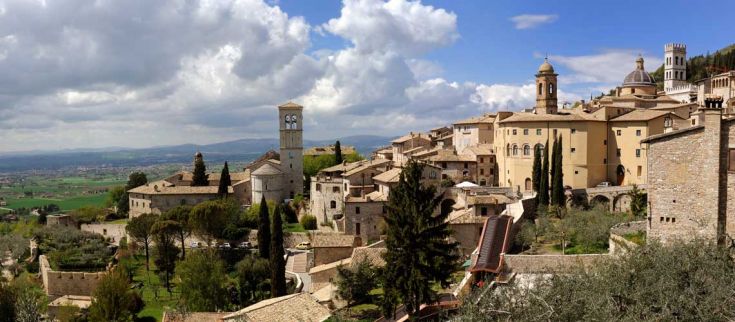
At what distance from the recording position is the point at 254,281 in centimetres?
3784

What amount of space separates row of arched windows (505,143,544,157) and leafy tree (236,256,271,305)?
2327cm

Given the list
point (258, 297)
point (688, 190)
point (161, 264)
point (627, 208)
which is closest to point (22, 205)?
point (161, 264)

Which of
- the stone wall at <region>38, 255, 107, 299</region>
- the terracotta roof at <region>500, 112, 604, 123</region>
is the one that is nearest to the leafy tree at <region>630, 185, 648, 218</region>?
the terracotta roof at <region>500, 112, 604, 123</region>

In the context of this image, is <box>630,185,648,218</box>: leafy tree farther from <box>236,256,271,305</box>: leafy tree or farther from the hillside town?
<box>236,256,271,305</box>: leafy tree

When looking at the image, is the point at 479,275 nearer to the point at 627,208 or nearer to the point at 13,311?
the point at 627,208

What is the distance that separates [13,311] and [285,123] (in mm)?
36272

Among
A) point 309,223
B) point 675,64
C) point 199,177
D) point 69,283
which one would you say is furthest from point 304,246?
point 675,64

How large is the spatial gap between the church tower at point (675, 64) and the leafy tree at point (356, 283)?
8314 centimetres

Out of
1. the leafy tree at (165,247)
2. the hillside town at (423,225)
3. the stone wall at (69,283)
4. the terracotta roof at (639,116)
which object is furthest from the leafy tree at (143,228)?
the terracotta roof at (639,116)

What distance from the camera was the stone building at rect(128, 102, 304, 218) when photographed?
57.4 metres

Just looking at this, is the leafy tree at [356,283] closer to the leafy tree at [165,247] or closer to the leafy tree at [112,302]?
the leafy tree at [112,302]

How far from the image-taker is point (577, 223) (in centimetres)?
3083

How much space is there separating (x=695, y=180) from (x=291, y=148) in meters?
46.9

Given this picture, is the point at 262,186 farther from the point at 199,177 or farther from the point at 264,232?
the point at 264,232
